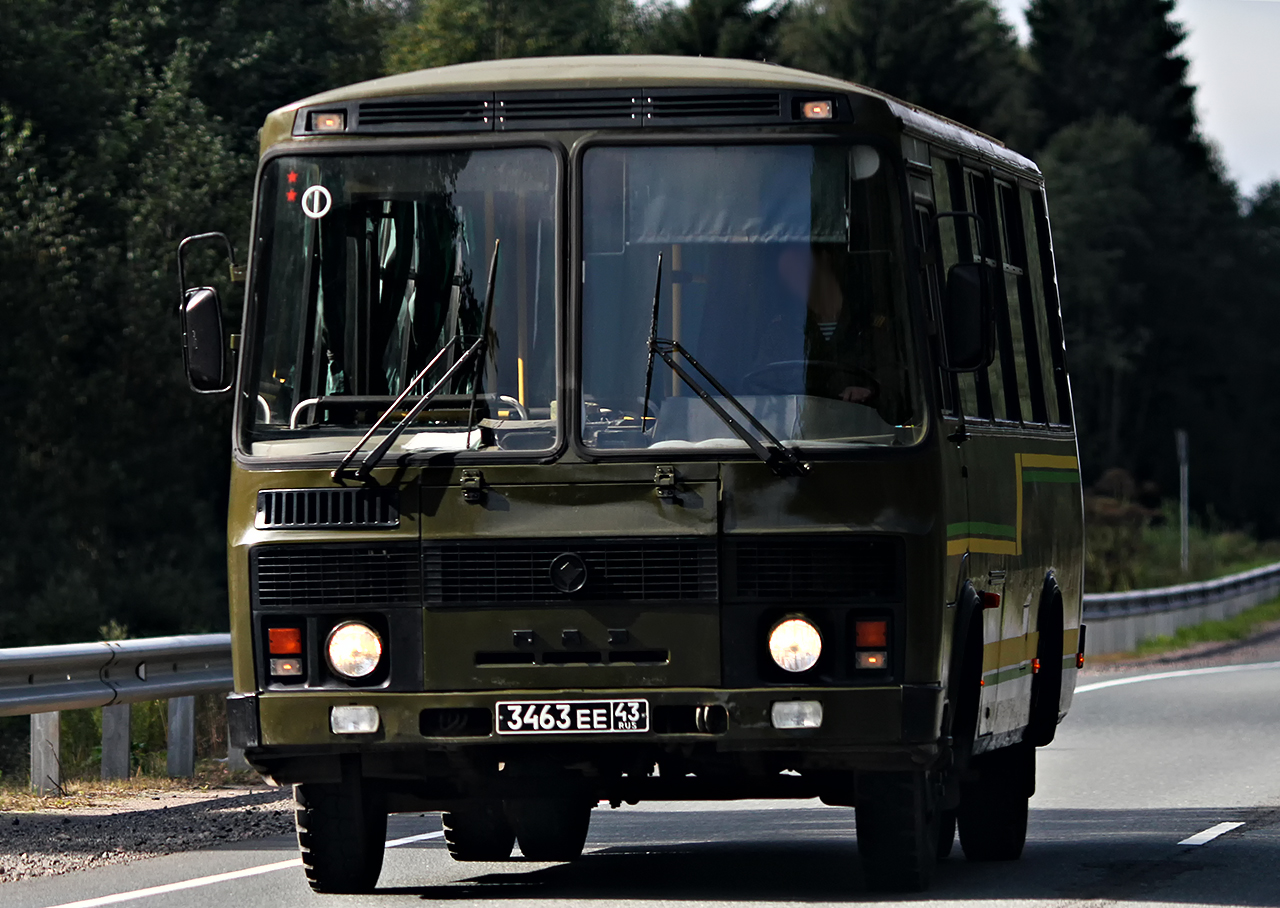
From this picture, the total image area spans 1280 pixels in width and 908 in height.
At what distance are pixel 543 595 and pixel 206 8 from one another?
35.7 metres

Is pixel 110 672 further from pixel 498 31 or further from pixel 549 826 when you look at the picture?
pixel 498 31

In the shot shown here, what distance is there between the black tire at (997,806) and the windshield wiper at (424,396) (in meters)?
3.35

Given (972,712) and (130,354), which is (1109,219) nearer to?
(130,354)

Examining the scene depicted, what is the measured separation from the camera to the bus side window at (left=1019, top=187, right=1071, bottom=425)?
38.3 feet

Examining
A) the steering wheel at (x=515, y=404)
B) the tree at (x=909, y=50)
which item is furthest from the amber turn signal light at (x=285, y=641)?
the tree at (x=909, y=50)

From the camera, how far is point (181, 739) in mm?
14711

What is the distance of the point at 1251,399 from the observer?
4028 inches

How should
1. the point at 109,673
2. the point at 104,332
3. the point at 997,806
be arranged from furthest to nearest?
1. the point at 104,332
2. the point at 109,673
3. the point at 997,806

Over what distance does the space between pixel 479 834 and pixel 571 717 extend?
223cm

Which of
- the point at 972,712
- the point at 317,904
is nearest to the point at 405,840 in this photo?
the point at 317,904

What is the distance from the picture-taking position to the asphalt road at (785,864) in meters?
9.57

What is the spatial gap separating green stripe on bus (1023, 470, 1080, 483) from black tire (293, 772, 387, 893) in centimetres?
308

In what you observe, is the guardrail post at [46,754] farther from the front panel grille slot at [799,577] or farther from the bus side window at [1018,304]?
the front panel grille slot at [799,577]

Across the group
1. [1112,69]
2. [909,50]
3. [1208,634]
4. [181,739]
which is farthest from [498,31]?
[181,739]
